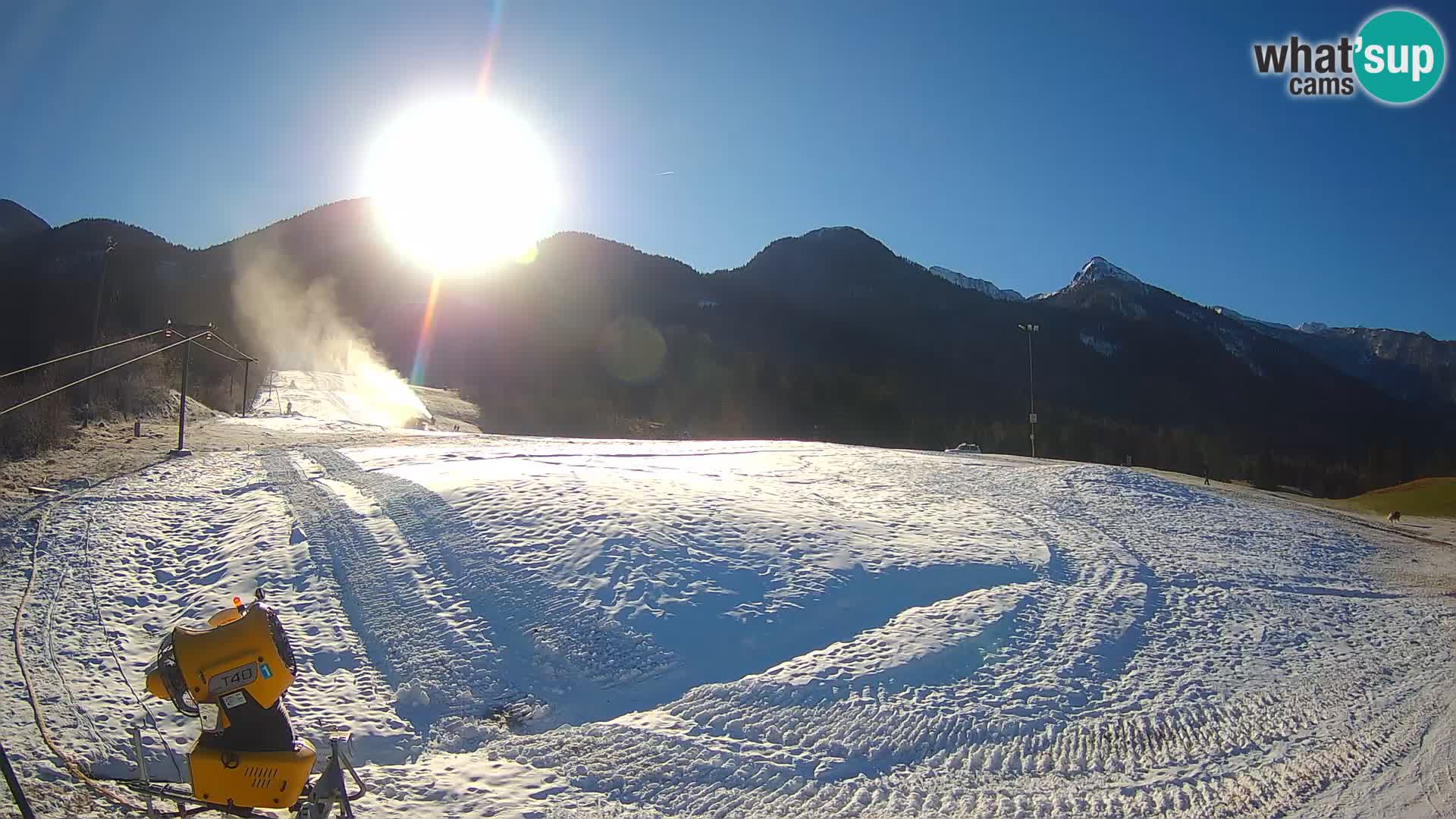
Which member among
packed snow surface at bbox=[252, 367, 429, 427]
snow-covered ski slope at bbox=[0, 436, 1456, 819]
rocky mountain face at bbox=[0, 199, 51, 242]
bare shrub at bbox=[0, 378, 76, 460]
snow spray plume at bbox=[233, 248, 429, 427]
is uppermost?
rocky mountain face at bbox=[0, 199, 51, 242]

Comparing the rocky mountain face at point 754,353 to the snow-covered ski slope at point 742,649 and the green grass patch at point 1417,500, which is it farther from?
the snow-covered ski slope at point 742,649

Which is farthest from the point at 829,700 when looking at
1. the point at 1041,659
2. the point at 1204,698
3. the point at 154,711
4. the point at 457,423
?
the point at 457,423

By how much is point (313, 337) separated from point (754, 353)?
6344 centimetres

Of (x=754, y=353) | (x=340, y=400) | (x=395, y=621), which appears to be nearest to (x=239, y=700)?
(x=395, y=621)

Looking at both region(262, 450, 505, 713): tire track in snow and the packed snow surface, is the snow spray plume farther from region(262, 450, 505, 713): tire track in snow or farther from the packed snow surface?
region(262, 450, 505, 713): tire track in snow

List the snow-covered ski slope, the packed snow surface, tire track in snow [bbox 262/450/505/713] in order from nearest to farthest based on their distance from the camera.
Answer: the snow-covered ski slope < tire track in snow [bbox 262/450/505/713] < the packed snow surface

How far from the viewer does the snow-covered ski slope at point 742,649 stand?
635 cm

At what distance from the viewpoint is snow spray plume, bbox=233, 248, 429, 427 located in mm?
53156

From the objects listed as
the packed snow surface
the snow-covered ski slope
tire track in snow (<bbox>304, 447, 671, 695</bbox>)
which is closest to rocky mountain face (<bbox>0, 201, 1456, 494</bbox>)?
the packed snow surface

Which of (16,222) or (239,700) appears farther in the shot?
(16,222)

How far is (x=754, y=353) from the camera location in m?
127

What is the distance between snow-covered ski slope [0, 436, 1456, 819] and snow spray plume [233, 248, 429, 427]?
33768mm

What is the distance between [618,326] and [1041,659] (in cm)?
12245

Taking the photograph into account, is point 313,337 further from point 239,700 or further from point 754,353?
point 239,700
